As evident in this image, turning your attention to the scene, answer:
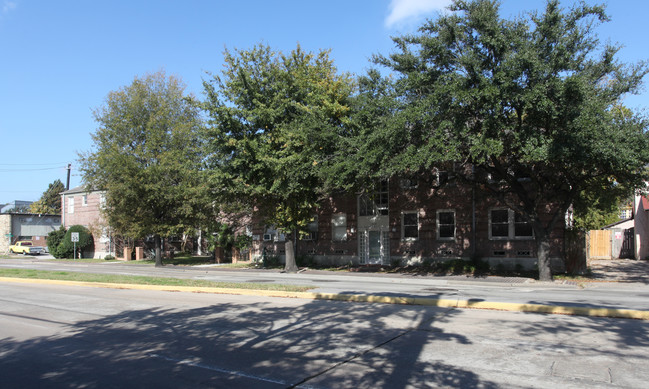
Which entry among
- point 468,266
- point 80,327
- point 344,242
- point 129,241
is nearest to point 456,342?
point 80,327

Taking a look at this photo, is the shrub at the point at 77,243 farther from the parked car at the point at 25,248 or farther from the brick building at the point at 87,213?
the parked car at the point at 25,248

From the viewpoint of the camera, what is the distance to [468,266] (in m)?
24.1

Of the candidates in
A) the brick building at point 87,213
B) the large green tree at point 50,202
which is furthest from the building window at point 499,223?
the large green tree at point 50,202

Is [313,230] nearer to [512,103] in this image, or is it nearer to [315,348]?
[512,103]

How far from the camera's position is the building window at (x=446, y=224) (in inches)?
1037

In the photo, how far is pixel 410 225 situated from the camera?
27.7m

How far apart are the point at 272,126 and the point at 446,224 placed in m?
11.3

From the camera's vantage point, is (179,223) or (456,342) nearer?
(456,342)

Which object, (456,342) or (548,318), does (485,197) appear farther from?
(456,342)

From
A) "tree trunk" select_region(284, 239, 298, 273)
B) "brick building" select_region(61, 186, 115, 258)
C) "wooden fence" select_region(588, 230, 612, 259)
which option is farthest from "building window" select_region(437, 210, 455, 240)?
"brick building" select_region(61, 186, 115, 258)

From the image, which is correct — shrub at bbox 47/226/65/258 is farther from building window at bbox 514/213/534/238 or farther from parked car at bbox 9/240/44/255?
building window at bbox 514/213/534/238

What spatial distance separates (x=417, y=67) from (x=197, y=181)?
18.0 metres

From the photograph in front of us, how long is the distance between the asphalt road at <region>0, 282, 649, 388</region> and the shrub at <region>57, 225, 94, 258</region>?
3502 centimetres

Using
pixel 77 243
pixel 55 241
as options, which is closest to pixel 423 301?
pixel 77 243
